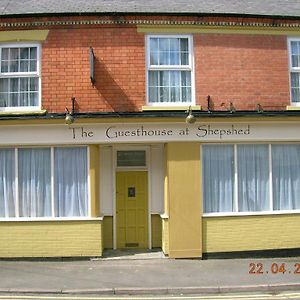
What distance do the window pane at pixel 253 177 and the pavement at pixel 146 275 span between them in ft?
4.92

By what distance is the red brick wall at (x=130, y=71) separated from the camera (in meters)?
11.7

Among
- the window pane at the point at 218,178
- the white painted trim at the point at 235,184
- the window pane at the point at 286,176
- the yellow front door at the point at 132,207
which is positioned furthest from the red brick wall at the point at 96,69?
the window pane at the point at 286,176

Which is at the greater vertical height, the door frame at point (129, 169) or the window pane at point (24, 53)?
the window pane at point (24, 53)

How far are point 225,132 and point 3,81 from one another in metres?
6.00

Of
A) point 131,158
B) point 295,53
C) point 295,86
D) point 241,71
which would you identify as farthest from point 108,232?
point 295,53

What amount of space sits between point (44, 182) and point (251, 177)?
5.51 metres

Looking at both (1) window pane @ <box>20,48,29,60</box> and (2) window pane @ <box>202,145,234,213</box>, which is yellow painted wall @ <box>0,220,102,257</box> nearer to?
(2) window pane @ <box>202,145,234,213</box>

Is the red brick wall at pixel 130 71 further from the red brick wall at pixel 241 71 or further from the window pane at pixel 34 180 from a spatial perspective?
the window pane at pixel 34 180

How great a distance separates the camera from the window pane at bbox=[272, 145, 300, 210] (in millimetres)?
12203

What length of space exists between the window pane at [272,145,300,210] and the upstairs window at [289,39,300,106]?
135 cm

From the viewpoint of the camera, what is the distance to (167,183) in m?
11.7

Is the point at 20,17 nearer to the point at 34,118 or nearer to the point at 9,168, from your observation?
the point at 34,118

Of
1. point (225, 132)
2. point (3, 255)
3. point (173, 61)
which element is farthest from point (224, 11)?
point (3, 255)

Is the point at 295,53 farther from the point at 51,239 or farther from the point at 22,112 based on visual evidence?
the point at 51,239
